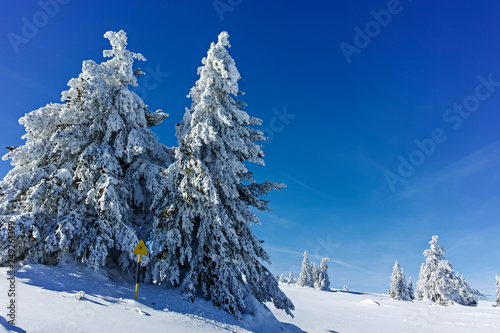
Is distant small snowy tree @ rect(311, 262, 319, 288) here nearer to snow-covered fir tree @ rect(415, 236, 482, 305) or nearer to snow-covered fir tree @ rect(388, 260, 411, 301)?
snow-covered fir tree @ rect(388, 260, 411, 301)

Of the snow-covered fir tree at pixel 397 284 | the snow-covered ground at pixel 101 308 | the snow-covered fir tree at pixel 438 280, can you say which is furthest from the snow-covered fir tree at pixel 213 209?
the snow-covered fir tree at pixel 397 284

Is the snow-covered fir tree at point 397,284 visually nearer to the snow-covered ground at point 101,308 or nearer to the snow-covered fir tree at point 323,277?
Answer: the snow-covered fir tree at point 323,277

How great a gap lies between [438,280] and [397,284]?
756 inches

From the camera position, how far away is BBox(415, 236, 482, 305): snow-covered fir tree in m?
45.5

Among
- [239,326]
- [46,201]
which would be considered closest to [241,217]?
[239,326]

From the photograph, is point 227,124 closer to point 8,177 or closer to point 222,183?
point 222,183

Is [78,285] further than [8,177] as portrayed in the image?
No

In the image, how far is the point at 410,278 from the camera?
80438 millimetres

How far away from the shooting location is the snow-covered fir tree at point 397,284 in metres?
62.6

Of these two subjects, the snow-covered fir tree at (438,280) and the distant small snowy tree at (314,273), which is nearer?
the snow-covered fir tree at (438,280)

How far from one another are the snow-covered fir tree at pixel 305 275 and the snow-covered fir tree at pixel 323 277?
1.82m

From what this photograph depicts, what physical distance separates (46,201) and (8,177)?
2.09 m

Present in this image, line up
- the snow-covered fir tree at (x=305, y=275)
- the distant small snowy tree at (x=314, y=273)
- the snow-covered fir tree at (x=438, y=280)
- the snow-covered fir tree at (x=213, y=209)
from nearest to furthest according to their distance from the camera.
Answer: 1. the snow-covered fir tree at (x=213, y=209)
2. the snow-covered fir tree at (x=438, y=280)
3. the snow-covered fir tree at (x=305, y=275)
4. the distant small snowy tree at (x=314, y=273)

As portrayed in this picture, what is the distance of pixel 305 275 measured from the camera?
259ft
